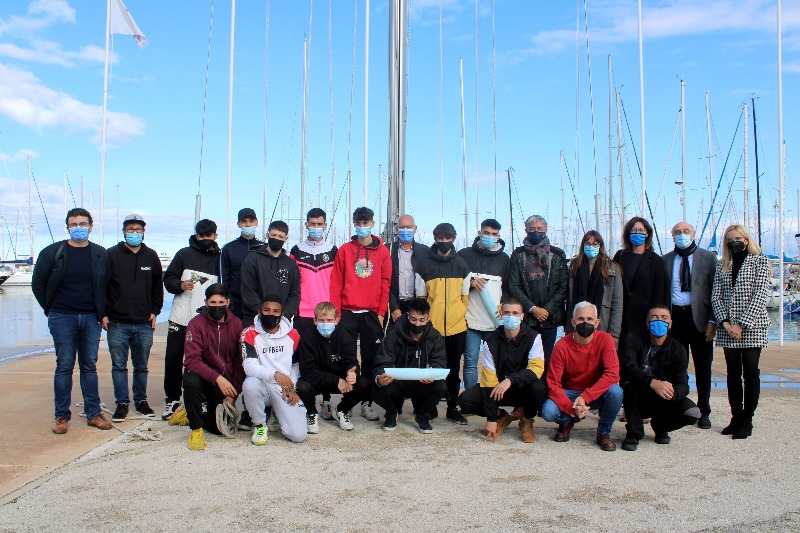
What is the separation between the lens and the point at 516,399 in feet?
19.4

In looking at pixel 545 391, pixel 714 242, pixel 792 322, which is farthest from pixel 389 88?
pixel 792 322

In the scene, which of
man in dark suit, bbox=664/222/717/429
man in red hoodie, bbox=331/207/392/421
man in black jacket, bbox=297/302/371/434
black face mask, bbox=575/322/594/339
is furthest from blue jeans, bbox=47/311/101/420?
man in dark suit, bbox=664/222/717/429

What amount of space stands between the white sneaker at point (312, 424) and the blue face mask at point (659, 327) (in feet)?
10.3

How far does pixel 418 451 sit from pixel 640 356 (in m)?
2.18

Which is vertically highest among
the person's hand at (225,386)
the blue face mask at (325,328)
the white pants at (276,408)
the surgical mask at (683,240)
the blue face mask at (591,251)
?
the surgical mask at (683,240)

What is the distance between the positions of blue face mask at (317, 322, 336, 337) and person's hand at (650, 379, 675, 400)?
2858mm

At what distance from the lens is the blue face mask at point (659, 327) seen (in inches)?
228

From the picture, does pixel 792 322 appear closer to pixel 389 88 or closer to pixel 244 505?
pixel 389 88

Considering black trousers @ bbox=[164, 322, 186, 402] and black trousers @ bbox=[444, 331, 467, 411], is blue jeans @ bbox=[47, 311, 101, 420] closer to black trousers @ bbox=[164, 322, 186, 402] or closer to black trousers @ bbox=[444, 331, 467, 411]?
black trousers @ bbox=[164, 322, 186, 402]

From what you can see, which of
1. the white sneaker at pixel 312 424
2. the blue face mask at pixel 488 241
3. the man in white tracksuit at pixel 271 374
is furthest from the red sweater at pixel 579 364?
the man in white tracksuit at pixel 271 374

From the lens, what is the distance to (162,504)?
407cm

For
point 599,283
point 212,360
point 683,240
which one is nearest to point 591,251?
point 599,283

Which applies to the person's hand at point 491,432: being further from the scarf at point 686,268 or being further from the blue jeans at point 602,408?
the scarf at point 686,268

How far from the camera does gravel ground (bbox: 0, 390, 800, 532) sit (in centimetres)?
379
